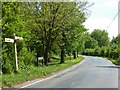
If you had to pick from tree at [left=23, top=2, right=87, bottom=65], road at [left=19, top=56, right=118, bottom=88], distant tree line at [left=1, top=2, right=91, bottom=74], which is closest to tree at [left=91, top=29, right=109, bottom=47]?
distant tree line at [left=1, top=2, right=91, bottom=74]

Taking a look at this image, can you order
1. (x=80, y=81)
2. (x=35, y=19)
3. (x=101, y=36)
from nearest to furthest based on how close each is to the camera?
(x=80, y=81) < (x=35, y=19) < (x=101, y=36)

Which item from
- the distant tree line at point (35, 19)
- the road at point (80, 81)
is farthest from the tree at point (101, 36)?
the road at point (80, 81)

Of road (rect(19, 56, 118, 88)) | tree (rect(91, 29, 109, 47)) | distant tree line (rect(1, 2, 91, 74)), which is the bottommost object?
road (rect(19, 56, 118, 88))

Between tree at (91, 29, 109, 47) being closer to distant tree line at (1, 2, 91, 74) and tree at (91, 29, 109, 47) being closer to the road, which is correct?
distant tree line at (1, 2, 91, 74)

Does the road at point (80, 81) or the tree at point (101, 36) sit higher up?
the tree at point (101, 36)

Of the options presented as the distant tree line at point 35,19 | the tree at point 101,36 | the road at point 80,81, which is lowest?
the road at point 80,81

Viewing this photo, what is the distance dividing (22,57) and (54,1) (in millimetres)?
6581

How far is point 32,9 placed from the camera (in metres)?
19.7

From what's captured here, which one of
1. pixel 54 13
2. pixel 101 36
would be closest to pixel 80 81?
pixel 54 13

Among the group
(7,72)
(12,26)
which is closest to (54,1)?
(12,26)

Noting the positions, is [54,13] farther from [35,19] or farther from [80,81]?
[80,81]

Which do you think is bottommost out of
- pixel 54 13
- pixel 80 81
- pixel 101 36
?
pixel 80 81

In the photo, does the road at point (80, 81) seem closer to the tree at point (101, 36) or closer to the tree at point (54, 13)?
the tree at point (54, 13)

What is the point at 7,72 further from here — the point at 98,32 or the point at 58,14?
the point at 98,32
